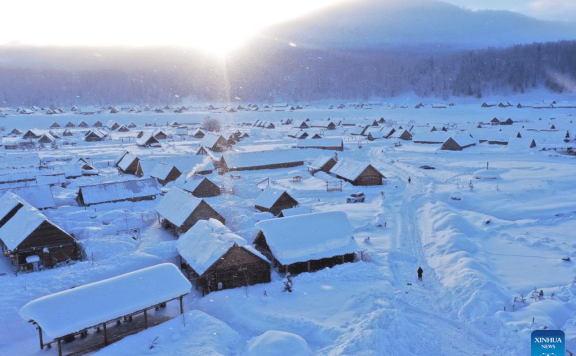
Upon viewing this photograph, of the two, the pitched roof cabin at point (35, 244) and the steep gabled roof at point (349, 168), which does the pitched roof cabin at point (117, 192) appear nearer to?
the pitched roof cabin at point (35, 244)

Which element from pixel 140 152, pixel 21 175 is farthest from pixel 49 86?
pixel 21 175

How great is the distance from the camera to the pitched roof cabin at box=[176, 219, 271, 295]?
60.2ft

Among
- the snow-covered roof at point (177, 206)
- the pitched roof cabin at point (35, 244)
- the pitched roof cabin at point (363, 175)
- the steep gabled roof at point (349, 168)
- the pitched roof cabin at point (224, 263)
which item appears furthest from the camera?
the steep gabled roof at point (349, 168)

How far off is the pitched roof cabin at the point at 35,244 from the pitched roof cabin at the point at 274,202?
12.5m

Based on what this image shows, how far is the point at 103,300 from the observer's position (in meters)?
14.4

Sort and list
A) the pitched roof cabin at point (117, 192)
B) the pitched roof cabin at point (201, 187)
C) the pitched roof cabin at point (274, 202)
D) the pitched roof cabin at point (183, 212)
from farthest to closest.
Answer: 1. the pitched roof cabin at point (201, 187)
2. the pitched roof cabin at point (117, 192)
3. the pitched roof cabin at point (274, 202)
4. the pitched roof cabin at point (183, 212)

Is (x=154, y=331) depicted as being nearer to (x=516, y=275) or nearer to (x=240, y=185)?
(x=516, y=275)

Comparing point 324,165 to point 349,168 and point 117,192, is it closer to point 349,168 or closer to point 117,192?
point 349,168

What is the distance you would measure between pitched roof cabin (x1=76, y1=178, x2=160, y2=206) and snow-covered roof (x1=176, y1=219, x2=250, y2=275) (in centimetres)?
1307

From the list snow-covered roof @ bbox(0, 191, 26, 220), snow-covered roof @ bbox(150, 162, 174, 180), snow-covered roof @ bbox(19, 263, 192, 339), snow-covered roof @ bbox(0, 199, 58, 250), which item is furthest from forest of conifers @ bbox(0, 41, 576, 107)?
snow-covered roof @ bbox(19, 263, 192, 339)

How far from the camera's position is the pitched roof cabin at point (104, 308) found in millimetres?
13430

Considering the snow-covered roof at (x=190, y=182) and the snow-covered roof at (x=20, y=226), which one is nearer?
the snow-covered roof at (x=20, y=226)

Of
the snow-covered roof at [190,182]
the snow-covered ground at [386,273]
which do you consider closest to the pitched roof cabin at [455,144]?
the snow-covered ground at [386,273]

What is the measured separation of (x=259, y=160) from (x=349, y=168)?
1166 cm
